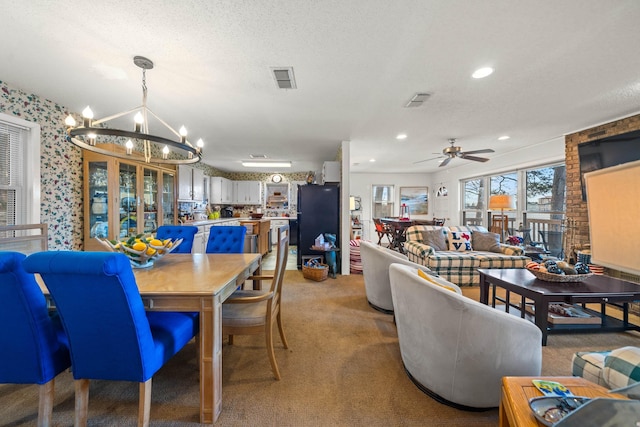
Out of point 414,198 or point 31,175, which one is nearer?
point 31,175

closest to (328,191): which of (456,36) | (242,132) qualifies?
(242,132)

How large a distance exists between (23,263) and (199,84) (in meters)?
2.02

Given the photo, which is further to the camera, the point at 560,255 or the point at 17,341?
the point at 560,255

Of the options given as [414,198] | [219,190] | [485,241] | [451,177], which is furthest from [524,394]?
[414,198]

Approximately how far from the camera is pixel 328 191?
16.2ft

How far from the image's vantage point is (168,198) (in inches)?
184

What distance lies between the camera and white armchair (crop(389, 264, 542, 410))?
1.36 meters

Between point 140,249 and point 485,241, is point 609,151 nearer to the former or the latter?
point 485,241

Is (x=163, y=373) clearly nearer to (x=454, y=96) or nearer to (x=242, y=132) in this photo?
(x=242, y=132)

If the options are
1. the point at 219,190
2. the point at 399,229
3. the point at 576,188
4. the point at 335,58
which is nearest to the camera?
the point at 335,58

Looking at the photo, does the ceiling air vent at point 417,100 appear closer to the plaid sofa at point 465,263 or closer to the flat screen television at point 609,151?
the plaid sofa at point 465,263

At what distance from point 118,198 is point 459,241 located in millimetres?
5261

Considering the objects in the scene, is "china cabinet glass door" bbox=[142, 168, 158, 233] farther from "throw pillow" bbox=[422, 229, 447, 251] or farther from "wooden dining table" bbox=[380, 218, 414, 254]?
"wooden dining table" bbox=[380, 218, 414, 254]

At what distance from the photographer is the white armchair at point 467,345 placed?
136 cm
